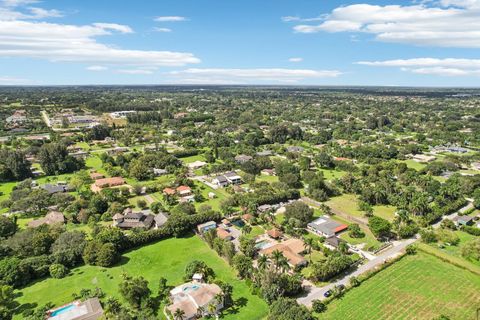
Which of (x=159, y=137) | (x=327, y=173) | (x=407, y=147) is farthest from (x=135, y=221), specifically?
(x=407, y=147)

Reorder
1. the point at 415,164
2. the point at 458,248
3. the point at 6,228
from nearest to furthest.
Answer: the point at 458,248, the point at 6,228, the point at 415,164

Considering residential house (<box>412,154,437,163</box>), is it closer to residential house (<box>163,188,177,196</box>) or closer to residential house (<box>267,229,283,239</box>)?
residential house (<box>267,229,283,239</box>)

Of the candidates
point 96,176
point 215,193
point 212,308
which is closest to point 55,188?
point 96,176

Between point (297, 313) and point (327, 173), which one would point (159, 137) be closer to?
point (327, 173)

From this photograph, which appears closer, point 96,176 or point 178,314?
point 178,314

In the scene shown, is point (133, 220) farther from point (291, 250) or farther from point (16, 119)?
point (16, 119)

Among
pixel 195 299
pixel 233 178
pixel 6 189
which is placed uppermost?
pixel 233 178

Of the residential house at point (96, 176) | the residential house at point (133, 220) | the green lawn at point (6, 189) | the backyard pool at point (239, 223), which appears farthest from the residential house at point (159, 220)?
the green lawn at point (6, 189)

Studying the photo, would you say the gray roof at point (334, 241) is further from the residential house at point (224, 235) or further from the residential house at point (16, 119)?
the residential house at point (16, 119)

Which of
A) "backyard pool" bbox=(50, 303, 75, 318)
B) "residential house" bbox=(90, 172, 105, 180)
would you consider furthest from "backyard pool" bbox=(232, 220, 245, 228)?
"residential house" bbox=(90, 172, 105, 180)
